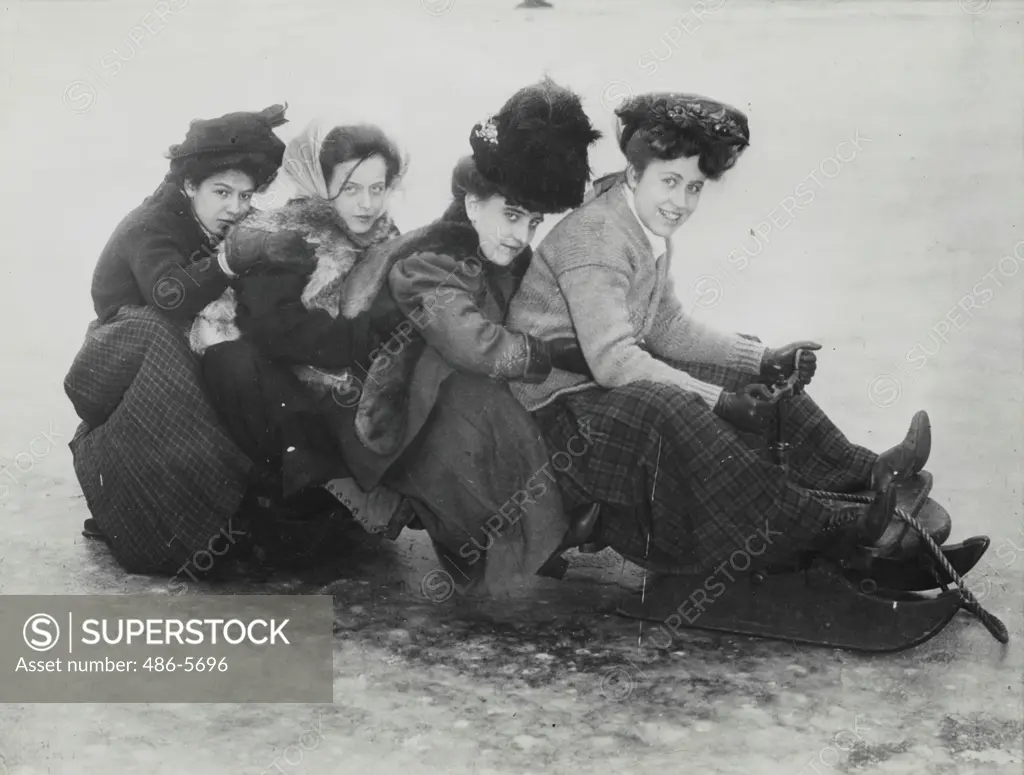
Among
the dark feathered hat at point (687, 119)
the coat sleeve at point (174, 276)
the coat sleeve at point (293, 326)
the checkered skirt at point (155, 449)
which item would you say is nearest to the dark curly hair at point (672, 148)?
the dark feathered hat at point (687, 119)

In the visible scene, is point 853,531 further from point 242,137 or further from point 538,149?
point 242,137

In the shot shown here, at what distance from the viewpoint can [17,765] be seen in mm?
3248

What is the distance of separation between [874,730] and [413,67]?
226cm

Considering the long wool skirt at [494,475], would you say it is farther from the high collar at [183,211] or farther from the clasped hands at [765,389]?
the high collar at [183,211]

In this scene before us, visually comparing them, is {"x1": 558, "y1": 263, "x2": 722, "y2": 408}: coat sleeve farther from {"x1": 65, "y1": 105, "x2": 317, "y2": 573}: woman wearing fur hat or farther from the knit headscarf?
{"x1": 65, "y1": 105, "x2": 317, "y2": 573}: woman wearing fur hat

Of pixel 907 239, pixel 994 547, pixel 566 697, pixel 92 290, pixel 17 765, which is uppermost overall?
pixel 907 239

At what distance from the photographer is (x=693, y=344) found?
371 cm

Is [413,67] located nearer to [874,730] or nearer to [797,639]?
[797,639]

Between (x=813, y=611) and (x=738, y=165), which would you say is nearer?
(x=813, y=611)

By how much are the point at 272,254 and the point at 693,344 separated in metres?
1.24

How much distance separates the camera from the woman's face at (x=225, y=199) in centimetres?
368

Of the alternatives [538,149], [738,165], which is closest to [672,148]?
[738,165]

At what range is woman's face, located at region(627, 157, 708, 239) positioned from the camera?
3.59m

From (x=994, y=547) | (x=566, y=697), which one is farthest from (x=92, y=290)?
(x=994, y=547)
